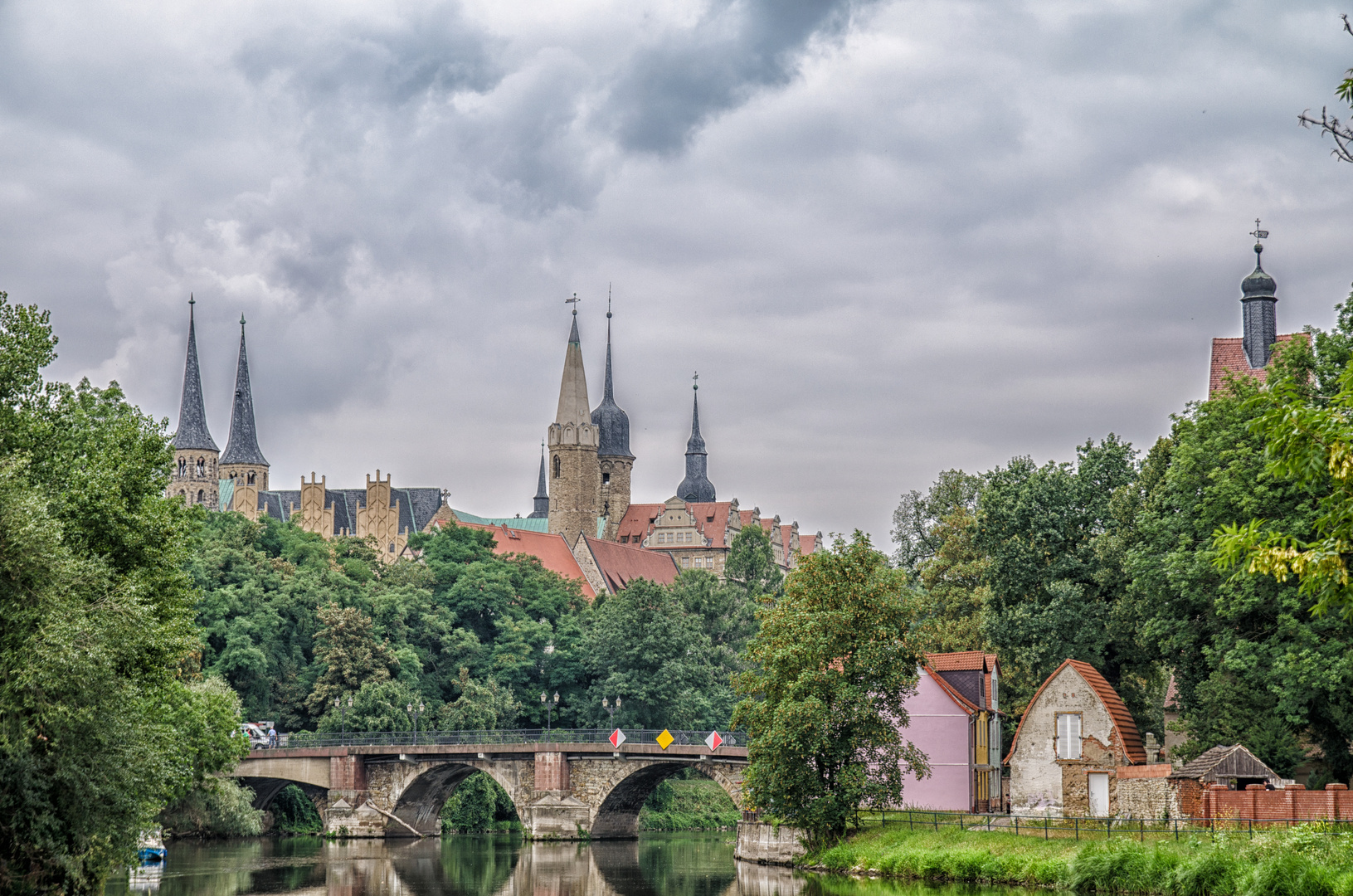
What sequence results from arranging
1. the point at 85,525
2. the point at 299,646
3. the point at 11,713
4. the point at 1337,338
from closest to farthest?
the point at 11,713, the point at 85,525, the point at 1337,338, the point at 299,646

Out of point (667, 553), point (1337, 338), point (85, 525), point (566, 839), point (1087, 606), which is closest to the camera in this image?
point (85, 525)

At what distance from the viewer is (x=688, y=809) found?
7425cm

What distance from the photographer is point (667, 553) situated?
13238 centimetres

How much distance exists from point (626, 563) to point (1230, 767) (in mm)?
89047

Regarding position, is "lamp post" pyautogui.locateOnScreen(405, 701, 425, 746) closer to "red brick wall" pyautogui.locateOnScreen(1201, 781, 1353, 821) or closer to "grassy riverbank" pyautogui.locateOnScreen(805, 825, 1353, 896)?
"grassy riverbank" pyautogui.locateOnScreen(805, 825, 1353, 896)

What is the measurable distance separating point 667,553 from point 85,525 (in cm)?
10605

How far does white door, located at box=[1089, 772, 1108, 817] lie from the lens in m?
40.9

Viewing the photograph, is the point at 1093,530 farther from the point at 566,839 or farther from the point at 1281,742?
the point at 566,839

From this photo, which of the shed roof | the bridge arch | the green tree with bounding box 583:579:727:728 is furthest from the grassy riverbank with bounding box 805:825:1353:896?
the green tree with bounding box 583:579:727:728

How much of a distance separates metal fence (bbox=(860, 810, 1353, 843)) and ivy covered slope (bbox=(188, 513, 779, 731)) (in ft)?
91.6

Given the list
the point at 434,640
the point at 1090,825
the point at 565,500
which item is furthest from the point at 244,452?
the point at 1090,825

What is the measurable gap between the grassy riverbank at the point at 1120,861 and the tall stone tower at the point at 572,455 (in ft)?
267

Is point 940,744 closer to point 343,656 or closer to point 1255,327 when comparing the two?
point 1255,327

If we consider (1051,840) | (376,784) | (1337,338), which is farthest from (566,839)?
(1337,338)
